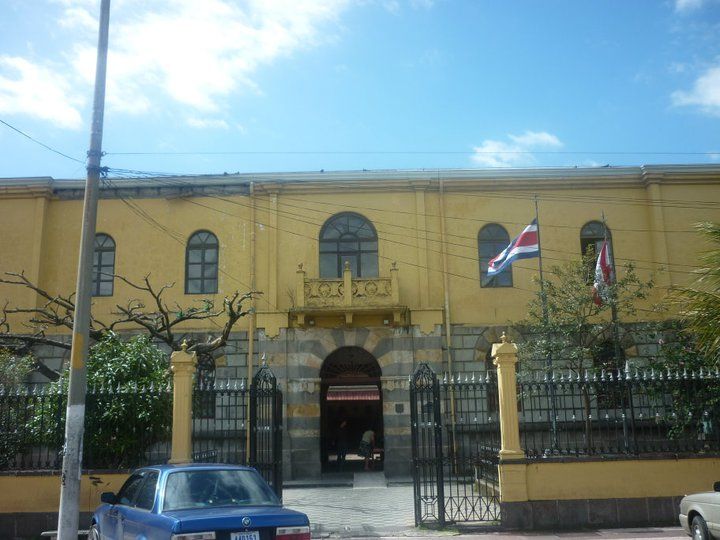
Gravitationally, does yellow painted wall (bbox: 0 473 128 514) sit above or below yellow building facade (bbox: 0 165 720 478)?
below

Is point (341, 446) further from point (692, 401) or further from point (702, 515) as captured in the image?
point (702, 515)

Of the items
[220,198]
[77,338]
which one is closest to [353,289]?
[220,198]

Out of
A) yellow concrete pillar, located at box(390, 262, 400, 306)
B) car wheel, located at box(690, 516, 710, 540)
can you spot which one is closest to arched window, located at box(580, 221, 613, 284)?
yellow concrete pillar, located at box(390, 262, 400, 306)

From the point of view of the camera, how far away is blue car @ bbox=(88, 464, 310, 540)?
718cm

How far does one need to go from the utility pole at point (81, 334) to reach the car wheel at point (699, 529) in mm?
8844

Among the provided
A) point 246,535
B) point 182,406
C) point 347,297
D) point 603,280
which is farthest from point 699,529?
point 347,297

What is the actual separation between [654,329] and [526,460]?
7239mm

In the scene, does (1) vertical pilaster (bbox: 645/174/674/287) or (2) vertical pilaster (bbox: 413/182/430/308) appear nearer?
(1) vertical pilaster (bbox: 645/174/674/287)

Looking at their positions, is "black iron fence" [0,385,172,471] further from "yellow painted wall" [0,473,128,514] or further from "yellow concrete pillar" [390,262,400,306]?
"yellow concrete pillar" [390,262,400,306]

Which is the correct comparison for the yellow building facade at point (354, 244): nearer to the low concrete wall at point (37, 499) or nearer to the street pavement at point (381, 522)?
the street pavement at point (381, 522)

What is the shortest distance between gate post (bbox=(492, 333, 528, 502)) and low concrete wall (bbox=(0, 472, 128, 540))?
6633mm

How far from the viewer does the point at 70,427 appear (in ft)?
34.2

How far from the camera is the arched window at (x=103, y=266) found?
2195 cm

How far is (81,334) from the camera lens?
10.7 meters
